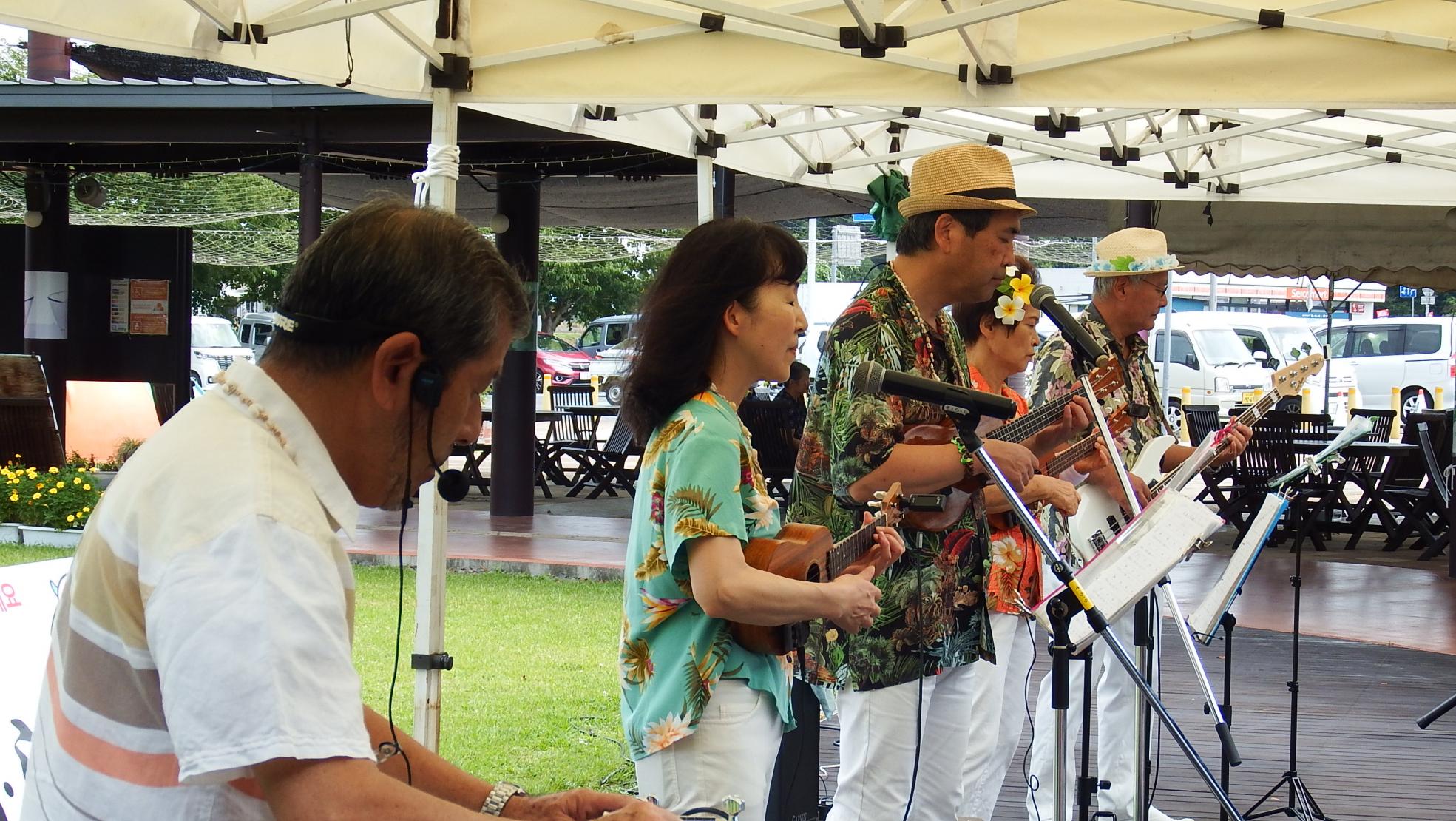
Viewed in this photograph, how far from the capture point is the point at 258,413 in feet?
4.32

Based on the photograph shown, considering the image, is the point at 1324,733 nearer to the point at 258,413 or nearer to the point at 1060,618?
the point at 1060,618

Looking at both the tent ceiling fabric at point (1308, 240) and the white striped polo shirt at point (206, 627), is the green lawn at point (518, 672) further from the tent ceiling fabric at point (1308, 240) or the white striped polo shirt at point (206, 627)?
the tent ceiling fabric at point (1308, 240)

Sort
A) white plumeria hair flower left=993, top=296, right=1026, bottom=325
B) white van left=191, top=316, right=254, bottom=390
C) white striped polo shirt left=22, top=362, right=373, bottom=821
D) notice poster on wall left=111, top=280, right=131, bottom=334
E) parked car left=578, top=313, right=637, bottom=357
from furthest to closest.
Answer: parked car left=578, top=313, right=637, bottom=357 → white van left=191, top=316, right=254, bottom=390 → notice poster on wall left=111, top=280, right=131, bottom=334 → white plumeria hair flower left=993, top=296, right=1026, bottom=325 → white striped polo shirt left=22, top=362, right=373, bottom=821

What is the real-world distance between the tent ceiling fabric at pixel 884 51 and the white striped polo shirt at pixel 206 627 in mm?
3004

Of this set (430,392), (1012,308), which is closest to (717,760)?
(430,392)

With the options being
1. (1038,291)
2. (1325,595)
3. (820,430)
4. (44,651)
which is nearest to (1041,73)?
(1038,291)

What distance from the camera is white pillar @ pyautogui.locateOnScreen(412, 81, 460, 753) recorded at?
14.3ft

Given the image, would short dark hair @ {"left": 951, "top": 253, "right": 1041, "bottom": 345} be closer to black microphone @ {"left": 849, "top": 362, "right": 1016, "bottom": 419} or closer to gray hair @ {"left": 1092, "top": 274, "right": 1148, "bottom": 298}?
gray hair @ {"left": 1092, "top": 274, "right": 1148, "bottom": 298}

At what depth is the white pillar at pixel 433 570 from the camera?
434cm

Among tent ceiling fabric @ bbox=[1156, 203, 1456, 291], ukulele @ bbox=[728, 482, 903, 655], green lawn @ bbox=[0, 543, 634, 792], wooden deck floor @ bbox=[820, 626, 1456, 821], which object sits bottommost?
green lawn @ bbox=[0, 543, 634, 792]

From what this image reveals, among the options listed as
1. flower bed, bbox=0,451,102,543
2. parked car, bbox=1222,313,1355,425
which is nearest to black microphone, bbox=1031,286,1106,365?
flower bed, bbox=0,451,102,543

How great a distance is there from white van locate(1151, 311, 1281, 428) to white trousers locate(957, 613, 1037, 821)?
56.0 feet

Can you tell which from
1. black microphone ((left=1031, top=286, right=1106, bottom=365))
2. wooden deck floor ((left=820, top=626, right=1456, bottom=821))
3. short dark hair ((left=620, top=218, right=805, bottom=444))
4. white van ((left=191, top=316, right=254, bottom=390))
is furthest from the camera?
white van ((left=191, top=316, right=254, bottom=390))

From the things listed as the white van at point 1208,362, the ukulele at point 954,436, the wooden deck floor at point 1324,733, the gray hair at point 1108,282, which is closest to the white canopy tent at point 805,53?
the gray hair at point 1108,282
